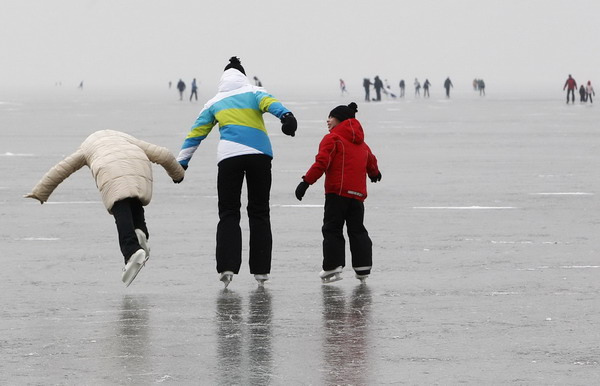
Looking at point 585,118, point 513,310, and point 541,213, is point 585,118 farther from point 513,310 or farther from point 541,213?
point 513,310

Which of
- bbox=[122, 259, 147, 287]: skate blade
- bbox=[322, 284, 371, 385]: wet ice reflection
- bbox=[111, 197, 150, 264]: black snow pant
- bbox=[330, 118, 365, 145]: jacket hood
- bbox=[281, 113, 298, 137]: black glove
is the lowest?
bbox=[322, 284, 371, 385]: wet ice reflection

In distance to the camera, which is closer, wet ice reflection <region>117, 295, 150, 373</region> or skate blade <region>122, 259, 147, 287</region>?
wet ice reflection <region>117, 295, 150, 373</region>

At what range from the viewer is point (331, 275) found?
391 inches

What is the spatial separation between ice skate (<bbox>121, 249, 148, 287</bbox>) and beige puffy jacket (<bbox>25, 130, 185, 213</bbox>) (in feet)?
1.54

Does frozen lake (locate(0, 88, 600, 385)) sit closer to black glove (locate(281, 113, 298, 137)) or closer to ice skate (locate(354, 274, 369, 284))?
ice skate (locate(354, 274, 369, 284))

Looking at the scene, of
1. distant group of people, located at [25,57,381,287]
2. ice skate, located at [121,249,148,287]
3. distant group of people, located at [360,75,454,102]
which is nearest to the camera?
ice skate, located at [121,249,148,287]

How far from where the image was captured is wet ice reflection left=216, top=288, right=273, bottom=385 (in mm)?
6797

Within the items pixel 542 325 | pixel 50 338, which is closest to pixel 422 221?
pixel 542 325

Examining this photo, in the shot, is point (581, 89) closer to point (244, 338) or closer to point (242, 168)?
point (242, 168)

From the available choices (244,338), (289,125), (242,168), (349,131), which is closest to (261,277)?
(242,168)

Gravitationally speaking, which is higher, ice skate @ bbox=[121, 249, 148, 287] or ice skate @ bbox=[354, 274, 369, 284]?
ice skate @ bbox=[121, 249, 148, 287]

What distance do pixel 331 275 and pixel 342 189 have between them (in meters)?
0.66

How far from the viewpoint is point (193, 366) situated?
23.0 ft

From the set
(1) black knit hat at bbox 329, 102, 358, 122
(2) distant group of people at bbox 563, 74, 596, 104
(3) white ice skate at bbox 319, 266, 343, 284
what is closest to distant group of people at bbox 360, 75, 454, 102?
(2) distant group of people at bbox 563, 74, 596, 104
